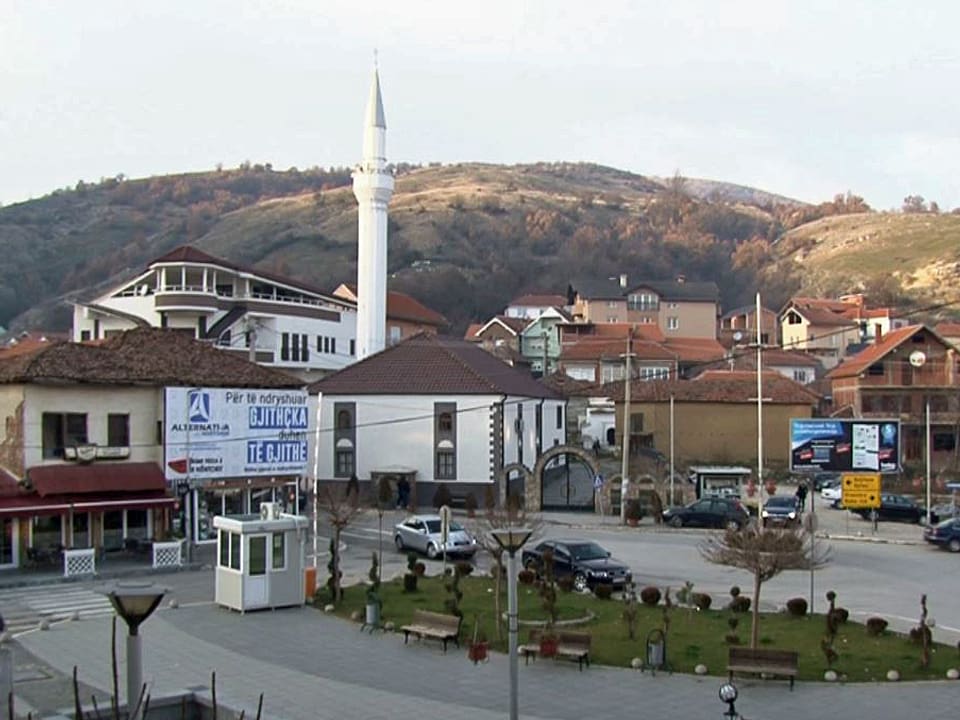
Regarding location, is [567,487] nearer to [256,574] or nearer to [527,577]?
[527,577]

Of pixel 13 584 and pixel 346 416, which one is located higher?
pixel 346 416

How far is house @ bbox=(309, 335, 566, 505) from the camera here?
54469 millimetres

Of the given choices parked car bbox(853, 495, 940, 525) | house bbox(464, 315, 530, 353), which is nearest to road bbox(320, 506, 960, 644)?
parked car bbox(853, 495, 940, 525)

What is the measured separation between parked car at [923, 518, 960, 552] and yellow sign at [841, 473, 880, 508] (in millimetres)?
2628

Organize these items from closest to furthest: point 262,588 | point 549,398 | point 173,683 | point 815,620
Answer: point 173,683 → point 815,620 → point 262,588 → point 549,398

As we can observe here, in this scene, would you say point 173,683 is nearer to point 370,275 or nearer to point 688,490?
point 688,490

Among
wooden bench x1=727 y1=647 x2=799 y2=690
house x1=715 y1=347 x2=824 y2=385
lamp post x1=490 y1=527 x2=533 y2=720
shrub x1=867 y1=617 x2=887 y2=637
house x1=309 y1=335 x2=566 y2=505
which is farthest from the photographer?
house x1=715 y1=347 x2=824 y2=385

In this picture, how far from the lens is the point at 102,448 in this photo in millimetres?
37125

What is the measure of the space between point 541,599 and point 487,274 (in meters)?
144

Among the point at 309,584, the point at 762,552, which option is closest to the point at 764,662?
the point at 762,552

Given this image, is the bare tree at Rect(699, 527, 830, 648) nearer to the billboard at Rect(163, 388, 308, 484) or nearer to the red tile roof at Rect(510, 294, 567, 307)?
the billboard at Rect(163, 388, 308, 484)

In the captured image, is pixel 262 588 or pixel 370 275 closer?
pixel 262 588

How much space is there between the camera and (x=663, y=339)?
10788 centimetres

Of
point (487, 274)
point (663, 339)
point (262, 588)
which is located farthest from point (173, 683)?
point (487, 274)
